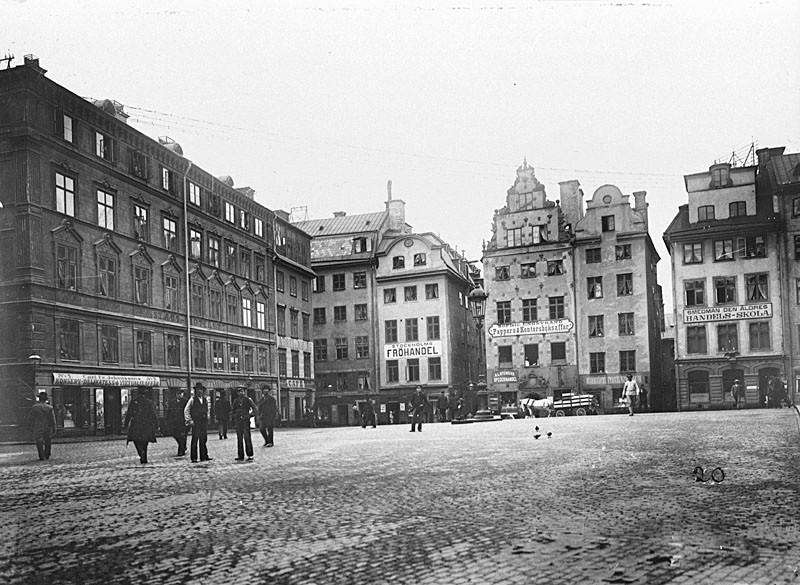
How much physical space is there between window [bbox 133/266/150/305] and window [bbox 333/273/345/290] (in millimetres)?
44026

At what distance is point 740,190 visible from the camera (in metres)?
49.5

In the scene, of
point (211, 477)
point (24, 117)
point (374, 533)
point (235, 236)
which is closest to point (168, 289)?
point (235, 236)

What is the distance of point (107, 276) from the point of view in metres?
20.5

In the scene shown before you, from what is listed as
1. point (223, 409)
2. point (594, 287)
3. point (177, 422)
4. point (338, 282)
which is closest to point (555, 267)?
point (594, 287)

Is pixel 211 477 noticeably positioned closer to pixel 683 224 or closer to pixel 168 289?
pixel 168 289

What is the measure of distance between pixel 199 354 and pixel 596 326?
123ft

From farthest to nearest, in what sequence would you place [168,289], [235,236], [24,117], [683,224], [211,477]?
[683,224]
[235,236]
[168,289]
[24,117]
[211,477]

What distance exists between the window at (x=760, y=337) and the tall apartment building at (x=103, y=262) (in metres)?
34.5

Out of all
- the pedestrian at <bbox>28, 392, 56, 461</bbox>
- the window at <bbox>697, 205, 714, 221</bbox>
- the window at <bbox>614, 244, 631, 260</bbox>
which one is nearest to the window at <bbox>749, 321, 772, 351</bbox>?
the window at <bbox>697, 205, 714, 221</bbox>

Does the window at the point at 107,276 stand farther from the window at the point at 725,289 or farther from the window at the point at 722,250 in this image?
the window at the point at 725,289

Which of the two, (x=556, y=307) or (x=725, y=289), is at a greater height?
(x=725, y=289)

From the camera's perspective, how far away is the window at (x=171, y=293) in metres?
22.9

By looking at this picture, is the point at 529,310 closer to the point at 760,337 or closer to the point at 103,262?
the point at 760,337

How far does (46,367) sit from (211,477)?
201 inches
